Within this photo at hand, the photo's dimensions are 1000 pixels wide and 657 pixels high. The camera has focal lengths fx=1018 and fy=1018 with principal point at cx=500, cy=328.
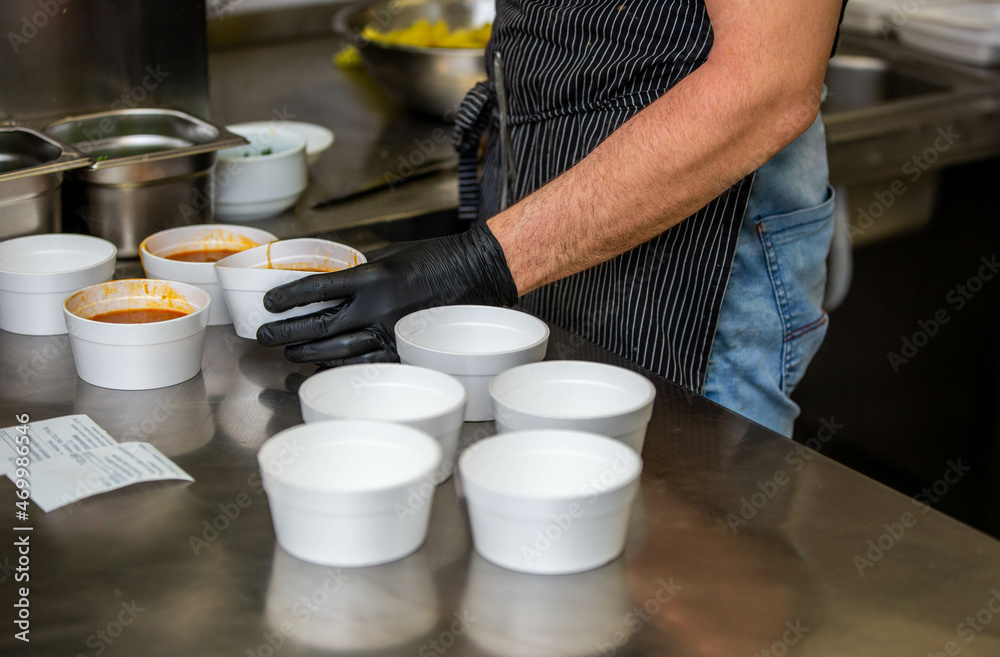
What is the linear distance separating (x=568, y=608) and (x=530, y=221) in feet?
1.94

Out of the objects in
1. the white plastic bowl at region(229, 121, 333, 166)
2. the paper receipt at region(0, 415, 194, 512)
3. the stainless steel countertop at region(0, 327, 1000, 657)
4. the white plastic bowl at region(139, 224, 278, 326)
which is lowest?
the paper receipt at region(0, 415, 194, 512)

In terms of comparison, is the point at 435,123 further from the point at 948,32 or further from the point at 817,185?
the point at 948,32

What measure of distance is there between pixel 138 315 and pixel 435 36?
1.38m

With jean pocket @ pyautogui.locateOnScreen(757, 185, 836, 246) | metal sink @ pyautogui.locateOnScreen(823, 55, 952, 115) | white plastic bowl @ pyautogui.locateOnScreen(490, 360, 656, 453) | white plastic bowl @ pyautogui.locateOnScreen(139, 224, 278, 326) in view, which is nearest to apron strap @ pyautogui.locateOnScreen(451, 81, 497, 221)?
white plastic bowl @ pyautogui.locateOnScreen(139, 224, 278, 326)

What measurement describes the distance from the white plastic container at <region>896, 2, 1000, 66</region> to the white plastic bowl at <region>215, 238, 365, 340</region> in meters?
1.93

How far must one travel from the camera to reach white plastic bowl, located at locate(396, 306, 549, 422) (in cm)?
112

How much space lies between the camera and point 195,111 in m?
1.86

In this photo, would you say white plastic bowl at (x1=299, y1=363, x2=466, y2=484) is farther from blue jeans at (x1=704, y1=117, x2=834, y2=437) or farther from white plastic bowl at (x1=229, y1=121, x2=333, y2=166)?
white plastic bowl at (x1=229, y1=121, x2=333, y2=166)

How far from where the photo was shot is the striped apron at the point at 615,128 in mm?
1391

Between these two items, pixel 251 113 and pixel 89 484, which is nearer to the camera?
pixel 89 484

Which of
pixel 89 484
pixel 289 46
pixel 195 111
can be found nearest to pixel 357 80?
pixel 289 46

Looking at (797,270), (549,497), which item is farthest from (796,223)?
(549,497)

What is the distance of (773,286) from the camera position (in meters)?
1.48

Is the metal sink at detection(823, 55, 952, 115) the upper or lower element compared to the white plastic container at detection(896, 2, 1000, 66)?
lower
